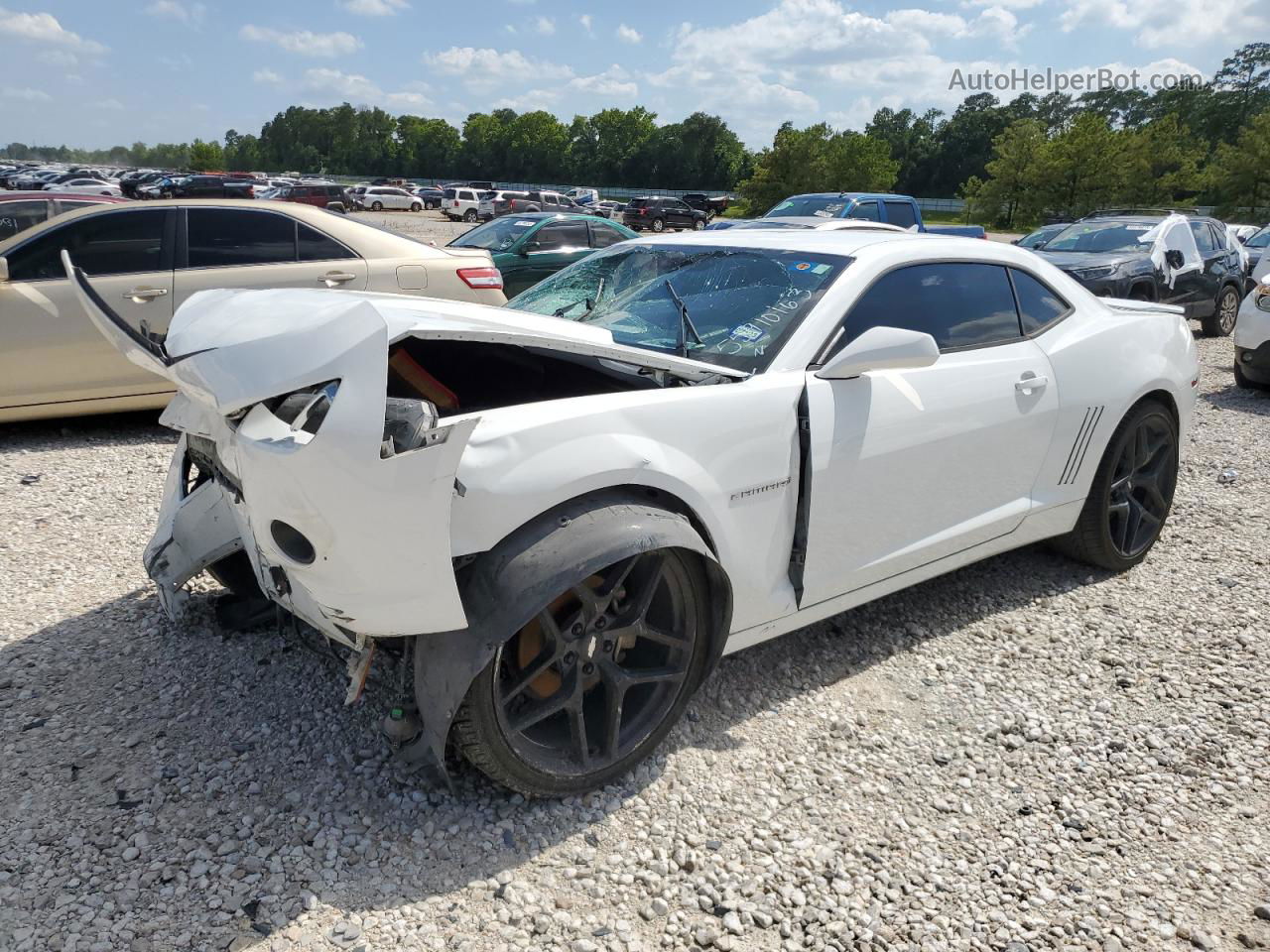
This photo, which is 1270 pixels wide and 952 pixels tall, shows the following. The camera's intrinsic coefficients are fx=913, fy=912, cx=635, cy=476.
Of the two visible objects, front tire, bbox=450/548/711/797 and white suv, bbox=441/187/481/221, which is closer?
front tire, bbox=450/548/711/797

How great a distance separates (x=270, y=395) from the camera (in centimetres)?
208

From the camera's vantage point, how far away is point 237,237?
20.9ft

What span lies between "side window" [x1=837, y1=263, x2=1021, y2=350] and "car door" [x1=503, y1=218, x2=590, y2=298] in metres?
8.10

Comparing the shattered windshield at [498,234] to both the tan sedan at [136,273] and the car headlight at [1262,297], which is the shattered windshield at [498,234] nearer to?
the tan sedan at [136,273]

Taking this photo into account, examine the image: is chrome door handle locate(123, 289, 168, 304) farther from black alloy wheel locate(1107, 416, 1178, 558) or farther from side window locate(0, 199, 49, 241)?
black alloy wheel locate(1107, 416, 1178, 558)

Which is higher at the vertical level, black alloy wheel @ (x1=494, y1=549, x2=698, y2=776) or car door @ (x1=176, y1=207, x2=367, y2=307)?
car door @ (x1=176, y1=207, x2=367, y2=307)

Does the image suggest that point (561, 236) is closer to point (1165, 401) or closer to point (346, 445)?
point (1165, 401)

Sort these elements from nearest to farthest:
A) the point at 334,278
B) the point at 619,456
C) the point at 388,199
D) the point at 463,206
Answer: the point at 619,456 → the point at 334,278 → the point at 463,206 → the point at 388,199

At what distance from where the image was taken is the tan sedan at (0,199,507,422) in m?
5.83

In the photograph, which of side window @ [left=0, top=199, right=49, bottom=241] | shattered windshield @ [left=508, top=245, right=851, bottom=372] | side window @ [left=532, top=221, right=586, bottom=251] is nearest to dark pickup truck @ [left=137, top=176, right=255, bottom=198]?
side window @ [left=532, top=221, right=586, bottom=251]

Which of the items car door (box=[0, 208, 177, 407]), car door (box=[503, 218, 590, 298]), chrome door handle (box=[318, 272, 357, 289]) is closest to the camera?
car door (box=[0, 208, 177, 407])

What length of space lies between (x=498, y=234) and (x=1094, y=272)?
7.64 m

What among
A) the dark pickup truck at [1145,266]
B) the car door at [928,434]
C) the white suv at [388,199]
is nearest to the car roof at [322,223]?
the car door at [928,434]

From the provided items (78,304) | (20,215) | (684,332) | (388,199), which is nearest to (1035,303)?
(684,332)
